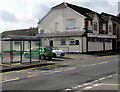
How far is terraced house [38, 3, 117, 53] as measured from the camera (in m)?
32.4

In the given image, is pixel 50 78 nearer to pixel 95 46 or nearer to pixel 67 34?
pixel 67 34

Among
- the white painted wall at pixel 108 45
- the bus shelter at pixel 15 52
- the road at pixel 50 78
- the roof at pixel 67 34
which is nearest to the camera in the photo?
the road at pixel 50 78

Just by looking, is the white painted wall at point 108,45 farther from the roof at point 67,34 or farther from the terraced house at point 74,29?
the roof at point 67,34

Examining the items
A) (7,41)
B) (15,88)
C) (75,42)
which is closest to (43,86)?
(15,88)

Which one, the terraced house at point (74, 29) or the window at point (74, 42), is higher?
the terraced house at point (74, 29)

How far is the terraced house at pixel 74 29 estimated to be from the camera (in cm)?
3238

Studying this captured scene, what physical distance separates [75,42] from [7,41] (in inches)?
662

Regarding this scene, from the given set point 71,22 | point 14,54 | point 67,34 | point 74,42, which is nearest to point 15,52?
point 14,54

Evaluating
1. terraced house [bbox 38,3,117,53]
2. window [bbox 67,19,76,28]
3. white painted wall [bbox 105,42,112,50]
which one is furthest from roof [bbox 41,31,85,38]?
white painted wall [bbox 105,42,112,50]

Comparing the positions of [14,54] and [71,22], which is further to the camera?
[71,22]

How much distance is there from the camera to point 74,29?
33750mm

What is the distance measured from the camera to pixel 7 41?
1684 cm

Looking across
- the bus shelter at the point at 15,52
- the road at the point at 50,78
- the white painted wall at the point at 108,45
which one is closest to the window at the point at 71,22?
the white painted wall at the point at 108,45

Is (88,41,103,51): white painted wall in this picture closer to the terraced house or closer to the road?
the terraced house
